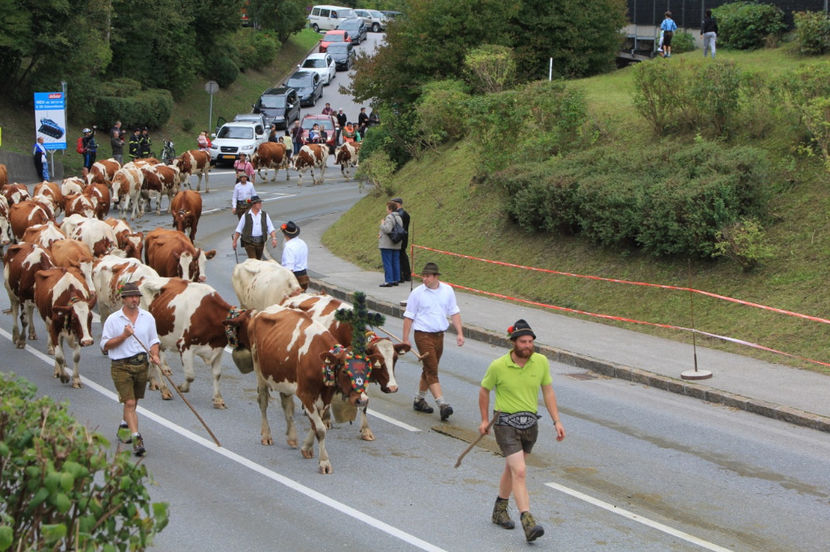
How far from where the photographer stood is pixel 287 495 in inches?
443

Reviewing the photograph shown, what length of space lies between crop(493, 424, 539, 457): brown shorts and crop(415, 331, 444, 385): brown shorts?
3.96 m

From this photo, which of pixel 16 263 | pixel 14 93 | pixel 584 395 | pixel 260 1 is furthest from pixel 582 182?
pixel 260 1

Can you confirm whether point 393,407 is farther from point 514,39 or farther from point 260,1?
point 260,1

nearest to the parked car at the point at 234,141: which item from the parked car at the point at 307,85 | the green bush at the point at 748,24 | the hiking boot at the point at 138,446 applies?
the parked car at the point at 307,85

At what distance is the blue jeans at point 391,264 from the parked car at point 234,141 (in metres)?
26.2

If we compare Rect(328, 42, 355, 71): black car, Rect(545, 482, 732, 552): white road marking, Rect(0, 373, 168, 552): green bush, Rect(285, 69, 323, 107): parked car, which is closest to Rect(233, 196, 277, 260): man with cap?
Rect(545, 482, 732, 552): white road marking

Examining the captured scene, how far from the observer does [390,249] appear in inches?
912

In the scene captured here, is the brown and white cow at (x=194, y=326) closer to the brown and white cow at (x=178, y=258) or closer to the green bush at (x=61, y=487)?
the brown and white cow at (x=178, y=258)

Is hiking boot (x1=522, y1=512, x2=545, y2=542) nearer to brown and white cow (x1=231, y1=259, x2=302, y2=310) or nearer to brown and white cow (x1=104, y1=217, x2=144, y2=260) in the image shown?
brown and white cow (x1=231, y1=259, x2=302, y2=310)

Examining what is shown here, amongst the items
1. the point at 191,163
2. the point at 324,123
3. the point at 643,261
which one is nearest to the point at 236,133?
the point at 324,123

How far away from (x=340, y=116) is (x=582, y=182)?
36.0 metres

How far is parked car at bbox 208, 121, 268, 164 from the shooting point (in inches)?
1934

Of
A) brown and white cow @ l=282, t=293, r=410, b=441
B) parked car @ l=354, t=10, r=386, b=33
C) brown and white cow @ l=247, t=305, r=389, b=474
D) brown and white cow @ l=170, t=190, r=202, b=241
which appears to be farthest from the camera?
parked car @ l=354, t=10, r=386, b=33

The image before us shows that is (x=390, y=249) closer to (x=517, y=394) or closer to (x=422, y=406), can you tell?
(x=422, y=406)
